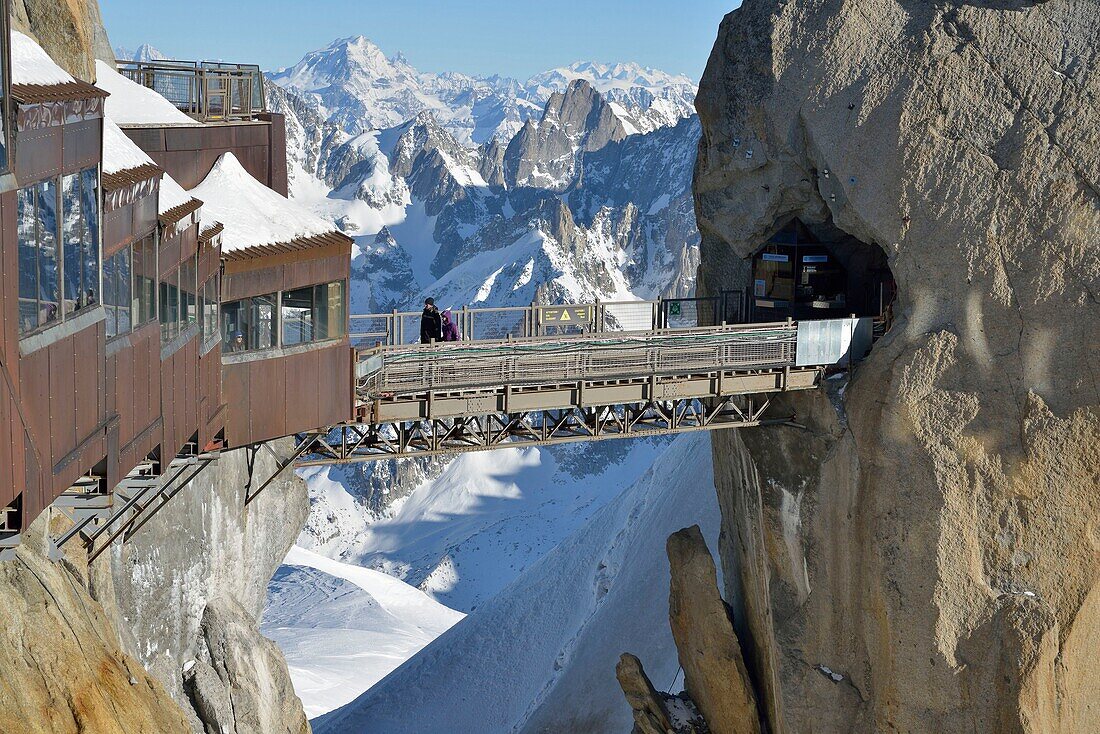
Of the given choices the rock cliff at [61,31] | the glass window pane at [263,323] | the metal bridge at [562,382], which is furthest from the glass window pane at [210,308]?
the rock cliff at [61,31]

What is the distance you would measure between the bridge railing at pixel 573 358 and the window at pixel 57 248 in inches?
470

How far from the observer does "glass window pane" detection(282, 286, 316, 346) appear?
20.6 m

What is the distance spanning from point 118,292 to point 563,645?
52.6 m

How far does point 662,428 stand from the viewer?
27891 mm

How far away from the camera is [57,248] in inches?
406

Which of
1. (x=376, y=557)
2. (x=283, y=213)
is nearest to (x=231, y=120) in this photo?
(x=283, y=213)

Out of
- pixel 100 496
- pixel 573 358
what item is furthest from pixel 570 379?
pixel 100 496

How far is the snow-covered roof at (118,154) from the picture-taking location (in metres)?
13.5

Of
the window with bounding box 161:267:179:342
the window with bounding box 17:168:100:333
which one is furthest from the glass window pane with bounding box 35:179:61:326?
the window with bounding box 161:267:179:342

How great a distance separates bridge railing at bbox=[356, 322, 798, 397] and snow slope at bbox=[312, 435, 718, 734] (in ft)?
79.7

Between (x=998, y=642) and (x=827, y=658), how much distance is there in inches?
166

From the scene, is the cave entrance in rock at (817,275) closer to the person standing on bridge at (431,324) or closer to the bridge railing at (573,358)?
the bridge railing at (573,358)

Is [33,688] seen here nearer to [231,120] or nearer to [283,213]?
[283,213]

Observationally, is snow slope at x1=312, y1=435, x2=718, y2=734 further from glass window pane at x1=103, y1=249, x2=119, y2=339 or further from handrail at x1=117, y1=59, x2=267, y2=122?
glass window pane at x1=103, y1=249, x2=119, y2=339
